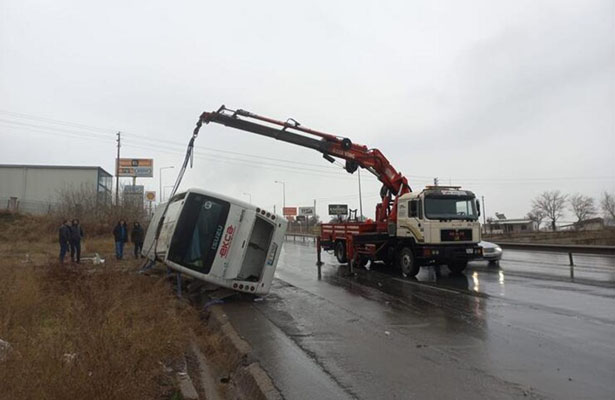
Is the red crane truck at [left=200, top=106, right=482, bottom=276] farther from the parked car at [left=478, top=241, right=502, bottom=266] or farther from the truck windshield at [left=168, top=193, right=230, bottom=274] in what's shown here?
the truck windshield at [left=168, top=193, right=230, bottom=274]

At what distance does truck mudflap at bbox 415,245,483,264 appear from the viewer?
46.5 ft

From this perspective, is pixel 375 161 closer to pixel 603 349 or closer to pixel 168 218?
pixel 168 218

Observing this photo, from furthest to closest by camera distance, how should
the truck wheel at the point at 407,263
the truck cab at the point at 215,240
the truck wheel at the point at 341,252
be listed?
the truck wheel at the point at 341,252
the truck wheel at the point at 407,263
the truck cab at the point at 215,240

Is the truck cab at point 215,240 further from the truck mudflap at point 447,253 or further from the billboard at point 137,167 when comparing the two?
the billboard at point 137,167

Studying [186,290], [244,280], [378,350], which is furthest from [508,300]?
[186,290]

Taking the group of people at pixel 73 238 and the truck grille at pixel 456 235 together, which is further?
the group of people at pixel 73 238

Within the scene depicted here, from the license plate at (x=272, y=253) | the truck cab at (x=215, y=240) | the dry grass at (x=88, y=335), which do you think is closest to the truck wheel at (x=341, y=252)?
the license plate at (x=272, y=253)

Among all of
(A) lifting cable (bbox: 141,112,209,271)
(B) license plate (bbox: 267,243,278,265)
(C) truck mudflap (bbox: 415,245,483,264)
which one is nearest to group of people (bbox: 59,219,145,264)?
(A) lifting cable (bbox: 141,112,209,271)

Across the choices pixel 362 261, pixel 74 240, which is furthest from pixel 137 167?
pixel 362 261

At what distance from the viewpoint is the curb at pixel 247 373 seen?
15.1 feet

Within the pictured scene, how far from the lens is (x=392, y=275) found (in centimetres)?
1541

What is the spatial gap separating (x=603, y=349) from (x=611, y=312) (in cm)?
274

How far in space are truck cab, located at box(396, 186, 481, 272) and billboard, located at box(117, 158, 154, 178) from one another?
64385mm

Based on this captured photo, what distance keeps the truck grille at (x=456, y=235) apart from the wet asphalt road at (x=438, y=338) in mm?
1945
